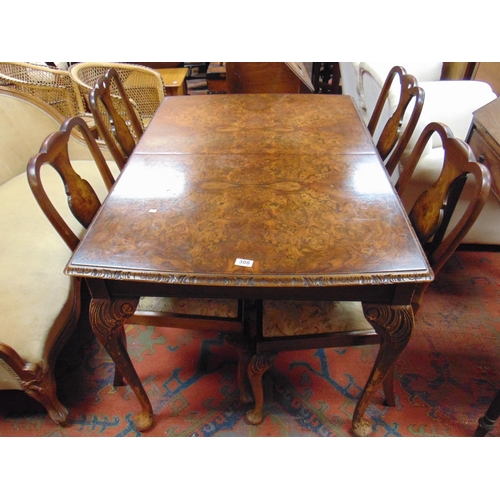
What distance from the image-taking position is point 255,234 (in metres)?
0.84

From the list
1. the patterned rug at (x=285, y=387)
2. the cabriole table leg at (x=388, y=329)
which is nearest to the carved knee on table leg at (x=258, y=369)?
the patterned rug at (x=285, y=387)

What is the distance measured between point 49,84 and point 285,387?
2.07 m

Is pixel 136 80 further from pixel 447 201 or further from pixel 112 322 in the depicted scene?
pixel 447 201

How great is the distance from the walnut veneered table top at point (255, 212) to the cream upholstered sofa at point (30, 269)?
1.48 feet

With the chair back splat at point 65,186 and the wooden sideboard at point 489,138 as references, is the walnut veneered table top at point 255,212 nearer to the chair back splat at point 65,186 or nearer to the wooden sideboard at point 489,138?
the chair back splat at point 65,186

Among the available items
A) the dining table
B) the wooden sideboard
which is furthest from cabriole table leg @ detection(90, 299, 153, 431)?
the wooden sideboard

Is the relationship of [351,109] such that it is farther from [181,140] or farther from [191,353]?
[191,353]

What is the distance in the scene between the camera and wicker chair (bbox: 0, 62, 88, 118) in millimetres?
2006

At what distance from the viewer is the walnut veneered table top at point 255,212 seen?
76 centimetres

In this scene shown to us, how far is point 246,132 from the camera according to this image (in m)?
1.26

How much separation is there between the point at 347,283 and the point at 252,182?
427 mm

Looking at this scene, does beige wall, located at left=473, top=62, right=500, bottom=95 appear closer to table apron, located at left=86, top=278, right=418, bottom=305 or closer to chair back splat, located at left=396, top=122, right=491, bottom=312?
chair back splat, located at left=396, top=122, right=491, bottom=312

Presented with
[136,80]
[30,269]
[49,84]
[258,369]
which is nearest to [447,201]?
[258,369]

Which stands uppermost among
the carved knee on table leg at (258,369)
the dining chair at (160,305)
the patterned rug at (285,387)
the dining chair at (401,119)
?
the dining chair at (401,119)
